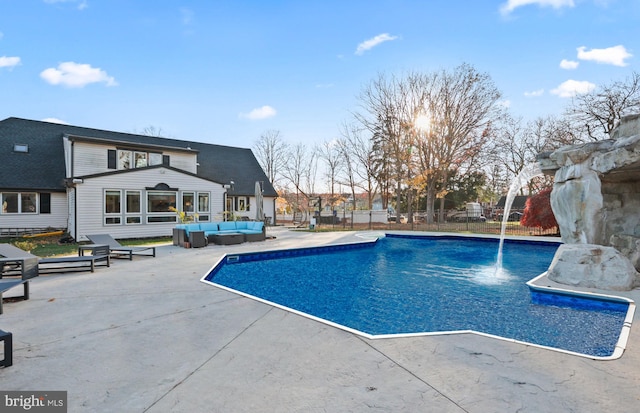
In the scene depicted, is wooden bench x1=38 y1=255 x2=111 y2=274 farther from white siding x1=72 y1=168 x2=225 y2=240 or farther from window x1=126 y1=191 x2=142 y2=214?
window x1=126 y1=191 x2=142 y2=214

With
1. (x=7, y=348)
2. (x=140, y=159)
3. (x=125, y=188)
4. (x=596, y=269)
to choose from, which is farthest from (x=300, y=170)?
(x=7, y=348)

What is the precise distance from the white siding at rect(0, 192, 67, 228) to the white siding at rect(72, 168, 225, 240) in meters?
3.48

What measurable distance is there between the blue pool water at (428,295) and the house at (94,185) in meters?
8.11

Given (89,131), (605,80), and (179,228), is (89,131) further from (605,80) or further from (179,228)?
(605,80)

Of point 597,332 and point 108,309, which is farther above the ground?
point 108,309

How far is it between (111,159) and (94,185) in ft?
9.09

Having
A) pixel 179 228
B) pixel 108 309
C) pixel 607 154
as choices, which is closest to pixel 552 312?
pixel 607 154

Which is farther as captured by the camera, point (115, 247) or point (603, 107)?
point (603, 107)

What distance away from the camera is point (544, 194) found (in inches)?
669

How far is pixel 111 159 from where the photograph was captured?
16.4 metres

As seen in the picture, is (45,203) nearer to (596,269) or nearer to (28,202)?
(28,202)

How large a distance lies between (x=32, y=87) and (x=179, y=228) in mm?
11219

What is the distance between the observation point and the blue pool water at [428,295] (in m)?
4.48

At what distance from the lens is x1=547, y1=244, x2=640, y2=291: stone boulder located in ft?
19.6
